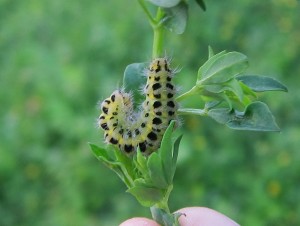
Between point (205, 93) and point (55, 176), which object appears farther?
point (55, 176)

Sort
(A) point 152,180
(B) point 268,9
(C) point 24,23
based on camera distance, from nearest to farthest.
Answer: (A) point 152,180
(B) point 268,9
(C) point 24,23

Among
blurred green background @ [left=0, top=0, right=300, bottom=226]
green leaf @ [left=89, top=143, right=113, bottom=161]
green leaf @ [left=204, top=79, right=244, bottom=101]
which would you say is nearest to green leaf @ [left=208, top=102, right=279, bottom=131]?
green leaf @ [left=204, top=79, right=244, bottom=101]

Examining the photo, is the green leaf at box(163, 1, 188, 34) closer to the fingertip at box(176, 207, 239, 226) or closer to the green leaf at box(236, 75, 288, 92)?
the green leaf at box(236, 75, 288, 92)

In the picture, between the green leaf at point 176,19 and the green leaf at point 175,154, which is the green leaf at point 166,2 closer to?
the green leaf at point 176,19

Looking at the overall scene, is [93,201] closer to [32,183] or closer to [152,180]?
[32,183]

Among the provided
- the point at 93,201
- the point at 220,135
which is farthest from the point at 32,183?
the point at 220,135

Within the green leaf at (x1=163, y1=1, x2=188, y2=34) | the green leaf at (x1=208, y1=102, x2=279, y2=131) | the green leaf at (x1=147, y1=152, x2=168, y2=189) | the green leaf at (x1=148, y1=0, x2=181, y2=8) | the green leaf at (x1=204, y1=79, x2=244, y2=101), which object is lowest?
the green leaf at (x1=147, y1=152, x2=168, y2=189)

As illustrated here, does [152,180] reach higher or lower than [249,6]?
lower
